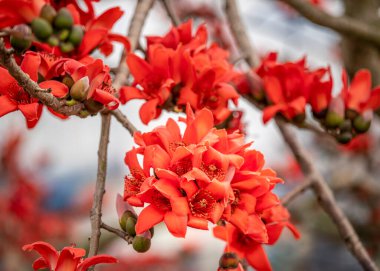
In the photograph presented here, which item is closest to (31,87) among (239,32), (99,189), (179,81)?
(99,189)

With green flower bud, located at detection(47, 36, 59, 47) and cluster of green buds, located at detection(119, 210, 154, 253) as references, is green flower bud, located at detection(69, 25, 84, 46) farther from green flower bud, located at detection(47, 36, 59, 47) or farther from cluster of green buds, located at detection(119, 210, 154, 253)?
cluster of green buds, located at detection(119, 210, 154, 253)

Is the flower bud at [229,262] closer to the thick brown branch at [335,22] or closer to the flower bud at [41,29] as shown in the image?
the flower bud at [41,29]

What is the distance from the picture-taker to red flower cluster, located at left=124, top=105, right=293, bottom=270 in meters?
0.75

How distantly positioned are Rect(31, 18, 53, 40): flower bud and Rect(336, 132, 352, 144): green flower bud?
0.69 metres

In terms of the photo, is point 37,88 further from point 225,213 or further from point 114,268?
point 114,268

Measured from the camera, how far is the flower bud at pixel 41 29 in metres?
0.82

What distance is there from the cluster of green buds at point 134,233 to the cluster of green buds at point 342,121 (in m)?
0.55

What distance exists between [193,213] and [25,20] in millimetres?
372

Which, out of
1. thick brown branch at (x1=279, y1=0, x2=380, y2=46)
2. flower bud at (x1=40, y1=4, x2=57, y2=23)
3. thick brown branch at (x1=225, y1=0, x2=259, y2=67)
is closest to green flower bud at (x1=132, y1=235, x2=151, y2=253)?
flower bud at (x1=40, y1=4, x2=57, y2=23)

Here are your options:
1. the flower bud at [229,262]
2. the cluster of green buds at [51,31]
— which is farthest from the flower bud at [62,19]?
the flower bud at [229,262]

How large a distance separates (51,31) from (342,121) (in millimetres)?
668

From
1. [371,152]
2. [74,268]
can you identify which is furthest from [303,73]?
[371,152]

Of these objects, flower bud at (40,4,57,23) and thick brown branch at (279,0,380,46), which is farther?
thick brown branch at (279,0,380,46)

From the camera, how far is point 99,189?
0.88 meters
